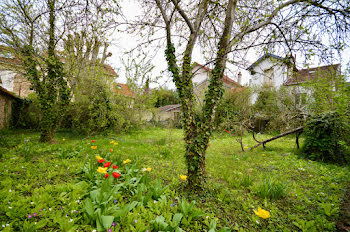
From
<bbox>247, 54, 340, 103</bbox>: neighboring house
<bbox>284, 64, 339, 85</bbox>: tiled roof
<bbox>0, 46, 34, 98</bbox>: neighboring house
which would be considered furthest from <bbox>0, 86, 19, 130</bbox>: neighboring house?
<bbox>284, 64, 339, 85</bbox>: tiled roof

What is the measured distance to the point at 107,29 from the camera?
2.85 meters

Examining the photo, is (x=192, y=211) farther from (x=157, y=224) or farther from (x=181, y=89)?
(x=181, y=89)

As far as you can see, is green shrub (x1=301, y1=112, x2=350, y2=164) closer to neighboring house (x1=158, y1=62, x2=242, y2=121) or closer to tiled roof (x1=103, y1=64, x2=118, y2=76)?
neighboring house (x1=158, y1=62, x2=242, y2=121)

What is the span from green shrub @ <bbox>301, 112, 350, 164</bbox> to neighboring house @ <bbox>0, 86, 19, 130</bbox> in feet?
44.8

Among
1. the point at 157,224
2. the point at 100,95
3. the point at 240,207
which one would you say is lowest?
the point at 240,207

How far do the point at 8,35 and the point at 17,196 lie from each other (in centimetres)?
575

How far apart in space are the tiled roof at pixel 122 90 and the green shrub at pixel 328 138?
27.8ft

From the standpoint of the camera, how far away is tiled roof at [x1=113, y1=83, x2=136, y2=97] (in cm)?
867

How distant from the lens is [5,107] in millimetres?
8453

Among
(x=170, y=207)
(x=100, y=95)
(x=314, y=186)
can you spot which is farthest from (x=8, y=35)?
(x=314, y=186)

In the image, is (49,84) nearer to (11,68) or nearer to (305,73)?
(11,68)

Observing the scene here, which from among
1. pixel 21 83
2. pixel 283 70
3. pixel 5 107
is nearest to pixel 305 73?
pixel 283 70

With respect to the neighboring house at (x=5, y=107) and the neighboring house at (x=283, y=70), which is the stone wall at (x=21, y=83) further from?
the neighboring house at (x=283, y=70)

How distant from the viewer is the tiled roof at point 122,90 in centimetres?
867
